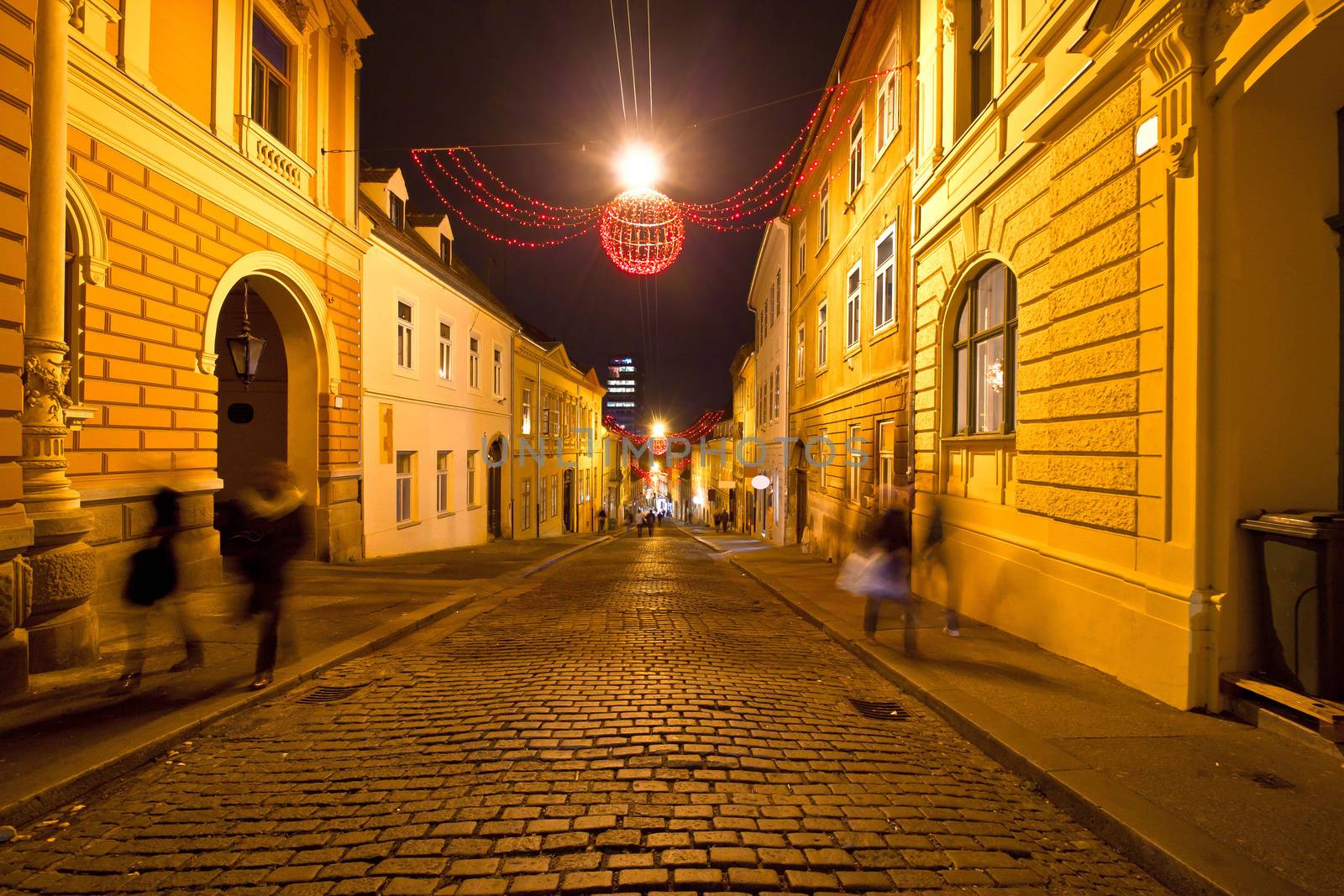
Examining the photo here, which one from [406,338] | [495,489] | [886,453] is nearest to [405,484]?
[406,338]

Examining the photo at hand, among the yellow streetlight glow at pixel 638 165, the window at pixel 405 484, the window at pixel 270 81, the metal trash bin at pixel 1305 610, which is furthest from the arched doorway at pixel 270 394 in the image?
the metal trash bin at pixel 1305 610

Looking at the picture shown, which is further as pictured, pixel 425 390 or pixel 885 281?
pixel 425 390

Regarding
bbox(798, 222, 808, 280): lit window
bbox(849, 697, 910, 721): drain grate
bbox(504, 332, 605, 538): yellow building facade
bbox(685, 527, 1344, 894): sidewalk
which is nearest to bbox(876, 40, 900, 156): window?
bbox(798, 222, 808, 280): lit window

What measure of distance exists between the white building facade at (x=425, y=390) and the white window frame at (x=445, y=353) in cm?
3

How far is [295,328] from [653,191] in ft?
24.0

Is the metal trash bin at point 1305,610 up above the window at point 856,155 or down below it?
below

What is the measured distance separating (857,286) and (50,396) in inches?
517

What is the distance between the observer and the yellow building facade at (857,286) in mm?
11922

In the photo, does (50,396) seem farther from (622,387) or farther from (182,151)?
(622,387)

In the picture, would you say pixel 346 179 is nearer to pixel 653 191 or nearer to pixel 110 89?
pixel 110 89

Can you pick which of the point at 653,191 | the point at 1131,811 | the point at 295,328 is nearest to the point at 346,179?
the point at 295,328

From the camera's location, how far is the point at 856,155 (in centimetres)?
1570

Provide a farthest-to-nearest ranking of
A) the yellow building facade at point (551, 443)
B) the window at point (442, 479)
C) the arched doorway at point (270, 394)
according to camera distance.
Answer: the yellow building facade at point (551, 443), the window at point (442, 479), the arched doorway at point (270, 394)

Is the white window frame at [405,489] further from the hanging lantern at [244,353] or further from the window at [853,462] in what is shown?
the window at [853,462]
